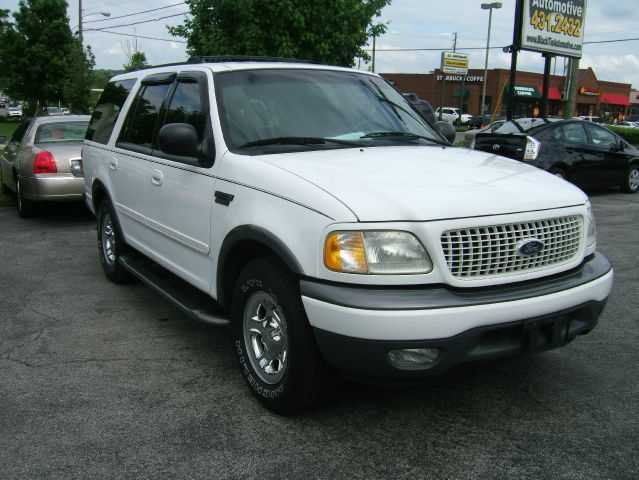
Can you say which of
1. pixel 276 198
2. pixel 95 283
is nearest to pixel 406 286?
pixel 276 198

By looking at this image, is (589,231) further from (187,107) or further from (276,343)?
(187,107)

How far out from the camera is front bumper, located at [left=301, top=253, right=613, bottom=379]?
106 inches

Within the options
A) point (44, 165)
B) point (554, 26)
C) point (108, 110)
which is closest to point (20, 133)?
point (44, 165)

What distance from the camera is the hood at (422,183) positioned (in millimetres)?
2840

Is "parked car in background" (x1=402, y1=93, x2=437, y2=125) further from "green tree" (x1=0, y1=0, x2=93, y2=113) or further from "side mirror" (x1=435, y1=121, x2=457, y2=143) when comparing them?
"green tree" (x1=0, y1=0, x2=93, y2=113)

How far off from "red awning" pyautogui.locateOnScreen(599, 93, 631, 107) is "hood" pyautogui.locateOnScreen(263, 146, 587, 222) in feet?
257

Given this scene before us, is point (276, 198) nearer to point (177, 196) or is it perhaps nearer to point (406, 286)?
point (406, 286)

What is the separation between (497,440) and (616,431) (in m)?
0.62

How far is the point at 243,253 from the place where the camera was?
349 centimetres

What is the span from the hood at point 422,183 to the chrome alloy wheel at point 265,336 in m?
0.69

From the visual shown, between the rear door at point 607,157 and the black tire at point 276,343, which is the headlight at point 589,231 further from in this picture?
the rear door at point 607,157

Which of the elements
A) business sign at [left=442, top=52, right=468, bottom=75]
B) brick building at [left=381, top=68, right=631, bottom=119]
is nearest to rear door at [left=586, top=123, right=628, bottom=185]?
business sign at [left=442, top=52, right=468, bottom=75]

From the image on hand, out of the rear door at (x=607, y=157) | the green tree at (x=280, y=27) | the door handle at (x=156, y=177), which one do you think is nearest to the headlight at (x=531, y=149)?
the rear door at (x=607, y=157)

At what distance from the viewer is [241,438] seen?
10.3 ft
